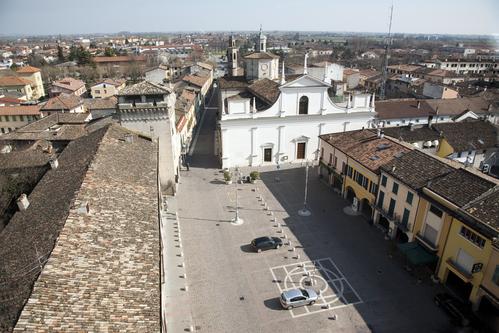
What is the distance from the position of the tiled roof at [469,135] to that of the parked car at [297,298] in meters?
26.0

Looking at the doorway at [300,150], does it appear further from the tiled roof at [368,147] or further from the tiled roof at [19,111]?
the tiled roof at [19,111]

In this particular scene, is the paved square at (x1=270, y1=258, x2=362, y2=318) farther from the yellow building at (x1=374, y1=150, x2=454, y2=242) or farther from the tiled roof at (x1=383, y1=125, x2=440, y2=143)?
the tiled roof at (x1=383, y1=125, x2=440, y2=143)

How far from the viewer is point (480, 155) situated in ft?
125

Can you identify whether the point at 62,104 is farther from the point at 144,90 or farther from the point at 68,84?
the point at 144,90

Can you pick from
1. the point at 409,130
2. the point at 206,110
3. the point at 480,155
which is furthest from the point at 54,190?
the point at 206,110

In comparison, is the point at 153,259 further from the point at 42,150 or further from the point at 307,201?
the point at 42,150

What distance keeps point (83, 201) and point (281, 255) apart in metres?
14.5

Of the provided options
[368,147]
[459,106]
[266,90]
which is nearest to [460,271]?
[368,147]

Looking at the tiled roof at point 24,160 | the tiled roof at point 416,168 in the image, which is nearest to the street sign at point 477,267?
the tiled roof at point 416,168

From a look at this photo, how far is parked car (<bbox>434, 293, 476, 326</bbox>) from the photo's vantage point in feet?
62.8

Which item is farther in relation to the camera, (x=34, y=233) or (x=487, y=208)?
(x=487, y=208)

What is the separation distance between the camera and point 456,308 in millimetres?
19703

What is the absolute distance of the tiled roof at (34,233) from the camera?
42.5ft

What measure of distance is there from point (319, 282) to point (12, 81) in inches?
3483
